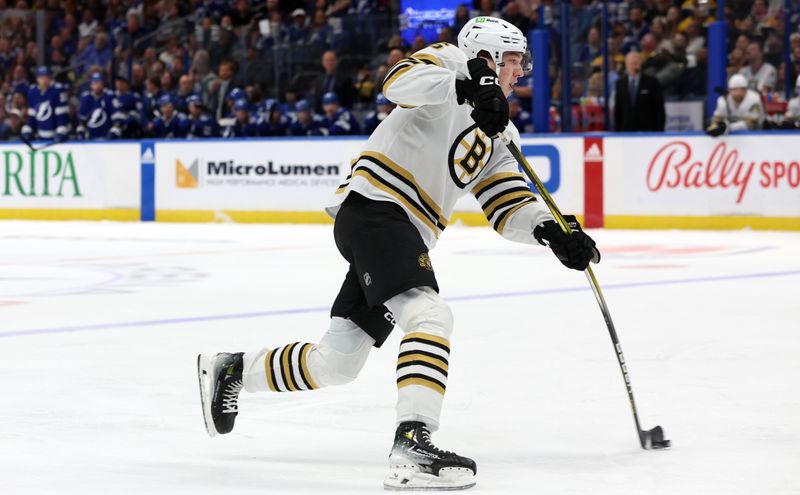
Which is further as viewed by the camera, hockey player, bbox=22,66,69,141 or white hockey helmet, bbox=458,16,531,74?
hockey player, bbox=22,66,69,141

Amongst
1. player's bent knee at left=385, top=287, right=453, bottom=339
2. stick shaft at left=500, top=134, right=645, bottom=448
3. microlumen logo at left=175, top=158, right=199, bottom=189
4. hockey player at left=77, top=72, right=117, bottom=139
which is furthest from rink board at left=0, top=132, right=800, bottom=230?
player's bent knee at left=385, top=287, right=453, bottom=339

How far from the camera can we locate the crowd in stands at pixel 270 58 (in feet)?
42.6

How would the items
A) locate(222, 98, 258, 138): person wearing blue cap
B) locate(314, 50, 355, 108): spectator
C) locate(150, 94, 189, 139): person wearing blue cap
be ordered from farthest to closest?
locate(150, 94, 189, 139): person wearing blue cap
locate(222, 98, 258, 138): person wearing blue cap
locate(314, 50, 355, 108): spectator

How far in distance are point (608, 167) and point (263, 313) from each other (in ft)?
23.7

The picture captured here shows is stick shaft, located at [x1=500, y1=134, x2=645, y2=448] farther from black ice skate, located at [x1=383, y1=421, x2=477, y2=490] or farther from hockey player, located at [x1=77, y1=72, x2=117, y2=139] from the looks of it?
hockey player, located at [x1=77, y1=72, x2=117, y2=139]

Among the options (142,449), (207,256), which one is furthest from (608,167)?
(142,449)

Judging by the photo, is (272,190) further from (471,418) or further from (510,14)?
(471,418)

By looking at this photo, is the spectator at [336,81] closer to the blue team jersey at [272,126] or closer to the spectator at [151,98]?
the blue team jersey at [272,126]

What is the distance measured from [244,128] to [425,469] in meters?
12.4

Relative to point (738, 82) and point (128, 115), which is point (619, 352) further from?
point (128, 115)

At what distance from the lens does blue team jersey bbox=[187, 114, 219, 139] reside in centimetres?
1555

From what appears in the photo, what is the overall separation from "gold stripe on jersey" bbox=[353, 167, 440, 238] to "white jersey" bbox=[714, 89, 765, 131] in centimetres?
953

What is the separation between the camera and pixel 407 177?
3.44 meters

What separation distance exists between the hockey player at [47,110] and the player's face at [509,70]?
13296 mm
